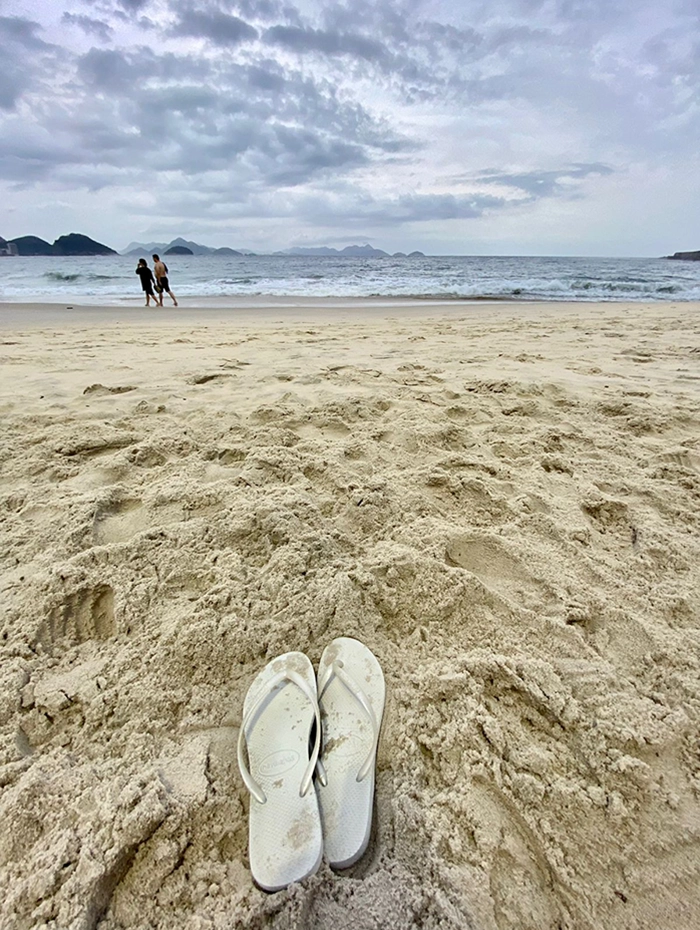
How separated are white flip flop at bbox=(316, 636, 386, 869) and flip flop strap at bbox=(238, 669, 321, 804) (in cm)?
3

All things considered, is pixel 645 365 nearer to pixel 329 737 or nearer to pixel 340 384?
pixel 340 384

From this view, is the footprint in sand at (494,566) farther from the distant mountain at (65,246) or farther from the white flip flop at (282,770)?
the distant mountain at (65,246)

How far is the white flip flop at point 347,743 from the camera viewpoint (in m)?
0.97

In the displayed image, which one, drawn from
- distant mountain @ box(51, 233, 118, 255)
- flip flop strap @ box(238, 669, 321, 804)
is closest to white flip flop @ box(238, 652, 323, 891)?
flip flop strap @ box(238, 669, 321, 804)

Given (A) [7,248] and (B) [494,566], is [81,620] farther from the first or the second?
(A) [7,248]

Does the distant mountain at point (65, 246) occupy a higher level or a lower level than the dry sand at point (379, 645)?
higher

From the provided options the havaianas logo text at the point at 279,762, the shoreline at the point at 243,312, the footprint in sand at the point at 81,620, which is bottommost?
the havaianas logo text at the point at 279,762

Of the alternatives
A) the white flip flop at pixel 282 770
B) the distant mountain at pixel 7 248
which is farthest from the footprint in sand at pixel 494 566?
the distant mountain at pixel 7 248

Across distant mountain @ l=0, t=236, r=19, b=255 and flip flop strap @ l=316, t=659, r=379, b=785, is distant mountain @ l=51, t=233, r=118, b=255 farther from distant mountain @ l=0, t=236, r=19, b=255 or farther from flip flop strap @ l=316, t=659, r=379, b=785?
flip flop strap @ l=316, t=659, r=379, b=785

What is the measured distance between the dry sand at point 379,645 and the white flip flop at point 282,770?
4 cm

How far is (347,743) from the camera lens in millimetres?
1149

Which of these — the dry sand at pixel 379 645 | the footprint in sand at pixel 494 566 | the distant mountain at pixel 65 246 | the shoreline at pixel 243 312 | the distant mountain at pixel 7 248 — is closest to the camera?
→ the dry sand at pixel 379 645

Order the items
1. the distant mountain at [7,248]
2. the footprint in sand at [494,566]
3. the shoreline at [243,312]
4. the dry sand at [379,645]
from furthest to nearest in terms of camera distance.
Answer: the distant mountain at [7,248]
the shoreline at [243,312]
the footprint in sand at [494,566]
the dry sand at [379,645]

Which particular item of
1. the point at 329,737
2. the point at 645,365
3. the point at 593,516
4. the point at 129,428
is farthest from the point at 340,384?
the point at 645,365
